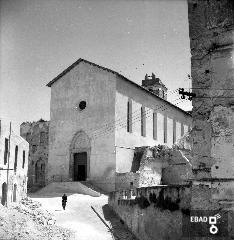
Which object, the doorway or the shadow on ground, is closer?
the shadow on ground

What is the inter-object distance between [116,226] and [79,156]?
510 inches

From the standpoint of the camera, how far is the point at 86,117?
30.6 meters

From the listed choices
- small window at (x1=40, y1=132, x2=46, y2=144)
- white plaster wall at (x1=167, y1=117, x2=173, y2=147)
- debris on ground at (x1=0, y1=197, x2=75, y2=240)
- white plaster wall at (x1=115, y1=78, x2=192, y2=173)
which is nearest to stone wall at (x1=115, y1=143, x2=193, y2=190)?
white plaster wall at (x1=115, y1=78, x2=192, y2=173)

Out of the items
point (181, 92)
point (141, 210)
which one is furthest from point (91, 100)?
point (181, 92)

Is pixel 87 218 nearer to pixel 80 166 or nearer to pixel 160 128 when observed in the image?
pixel 80 166

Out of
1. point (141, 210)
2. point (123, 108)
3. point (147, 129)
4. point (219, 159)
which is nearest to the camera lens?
point (219, 159)

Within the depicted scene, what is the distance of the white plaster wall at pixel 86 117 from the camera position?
28922 millimetres

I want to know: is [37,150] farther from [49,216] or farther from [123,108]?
[49,216]

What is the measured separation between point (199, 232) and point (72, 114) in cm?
2109

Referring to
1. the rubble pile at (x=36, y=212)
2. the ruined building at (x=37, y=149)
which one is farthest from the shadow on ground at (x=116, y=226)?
the ruined building at (x=37, y=149)

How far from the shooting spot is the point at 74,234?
16219 mm

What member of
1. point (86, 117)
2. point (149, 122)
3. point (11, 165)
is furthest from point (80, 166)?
point (11, 165)

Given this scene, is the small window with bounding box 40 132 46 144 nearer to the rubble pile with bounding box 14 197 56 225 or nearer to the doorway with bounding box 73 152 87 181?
the doorway with bounding box 73 152 87 181

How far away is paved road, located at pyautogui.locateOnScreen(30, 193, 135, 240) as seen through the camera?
→ 16938mm
